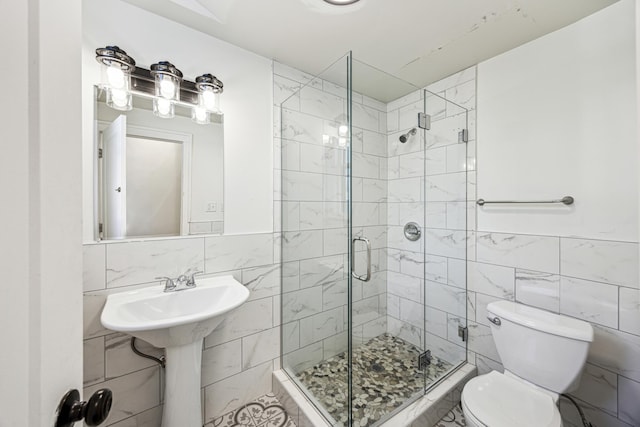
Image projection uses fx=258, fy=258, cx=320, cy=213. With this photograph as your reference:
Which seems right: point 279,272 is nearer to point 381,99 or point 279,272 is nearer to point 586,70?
point 381,99

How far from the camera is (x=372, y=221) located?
1.95 m

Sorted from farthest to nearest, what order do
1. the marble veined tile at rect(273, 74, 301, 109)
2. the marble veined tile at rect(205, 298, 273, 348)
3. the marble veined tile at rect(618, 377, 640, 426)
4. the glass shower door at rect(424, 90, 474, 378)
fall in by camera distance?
the glass shower door at rect(424, 90, 474, 378) < the marble veined tile at rect(273, 74, 301, 109) < the marble veined tile at rect(205, 298, 273, 348) < the marble veined tile at rect(618, 377, 640, 426)

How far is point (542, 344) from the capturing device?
1.34m

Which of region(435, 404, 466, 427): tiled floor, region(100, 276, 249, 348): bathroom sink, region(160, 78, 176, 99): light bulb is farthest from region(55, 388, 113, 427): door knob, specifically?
region(435, 404, 466, 427): tiled floor

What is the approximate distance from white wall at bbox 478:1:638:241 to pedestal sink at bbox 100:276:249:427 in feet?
6.09

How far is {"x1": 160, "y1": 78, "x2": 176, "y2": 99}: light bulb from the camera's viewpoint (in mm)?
1421

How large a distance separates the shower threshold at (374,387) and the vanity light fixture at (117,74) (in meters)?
1.91

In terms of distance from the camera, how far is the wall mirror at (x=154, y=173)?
1324mm

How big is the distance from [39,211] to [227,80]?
5.07 feet

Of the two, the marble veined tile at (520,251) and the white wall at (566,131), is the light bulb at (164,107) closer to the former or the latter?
the white wall at (566,131)

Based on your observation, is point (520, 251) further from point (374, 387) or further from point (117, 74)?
point (117, 74)

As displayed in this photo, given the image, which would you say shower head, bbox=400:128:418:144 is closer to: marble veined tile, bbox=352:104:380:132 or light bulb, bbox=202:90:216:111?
marble veined tile, bbox=352:104:380:132

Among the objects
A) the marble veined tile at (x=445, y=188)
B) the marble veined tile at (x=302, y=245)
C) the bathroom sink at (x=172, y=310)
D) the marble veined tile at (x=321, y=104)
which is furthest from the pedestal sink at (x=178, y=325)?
the marble veined tile at (x=445, y=188)

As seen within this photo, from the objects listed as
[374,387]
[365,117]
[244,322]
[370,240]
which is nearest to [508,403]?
[374,387]
